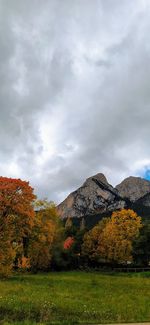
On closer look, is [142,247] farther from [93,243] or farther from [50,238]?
[50,238]

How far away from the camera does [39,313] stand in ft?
59.4

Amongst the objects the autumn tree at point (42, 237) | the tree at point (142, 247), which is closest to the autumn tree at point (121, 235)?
the tree at point (142, 247)

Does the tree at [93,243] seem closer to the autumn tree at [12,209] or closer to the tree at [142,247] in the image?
the tree at [142,247]

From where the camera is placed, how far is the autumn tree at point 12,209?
4606cm

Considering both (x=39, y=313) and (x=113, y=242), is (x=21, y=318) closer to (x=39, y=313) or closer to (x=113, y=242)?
(x=39, y=313)

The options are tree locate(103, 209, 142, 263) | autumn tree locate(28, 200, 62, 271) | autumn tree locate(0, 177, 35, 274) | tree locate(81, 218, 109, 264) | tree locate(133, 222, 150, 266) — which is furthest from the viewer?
tree locate(81, 218, 109, 264)

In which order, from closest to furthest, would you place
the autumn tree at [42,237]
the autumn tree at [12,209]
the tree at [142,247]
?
the autumn tree at [12,209]
the autumn tree at [42,237]
the tree at [142,247]

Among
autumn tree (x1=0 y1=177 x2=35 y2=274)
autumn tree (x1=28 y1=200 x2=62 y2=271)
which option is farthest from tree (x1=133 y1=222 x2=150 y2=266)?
autumn tree (x1=0 y1=177 x2=35 y2=274)

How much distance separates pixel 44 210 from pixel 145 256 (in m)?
35.4

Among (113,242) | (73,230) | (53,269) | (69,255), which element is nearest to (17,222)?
(113,242)

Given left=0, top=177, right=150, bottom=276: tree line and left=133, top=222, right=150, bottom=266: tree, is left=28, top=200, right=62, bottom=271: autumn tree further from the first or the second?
left=133, top=222, right=150, bottom=266: tree

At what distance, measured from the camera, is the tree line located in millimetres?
46656

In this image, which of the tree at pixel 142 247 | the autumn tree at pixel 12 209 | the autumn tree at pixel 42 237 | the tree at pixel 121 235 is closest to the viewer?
the autumn tree at pixel 12 209

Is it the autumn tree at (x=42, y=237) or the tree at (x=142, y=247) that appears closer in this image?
the autumn tree at (x=42, y=237)
